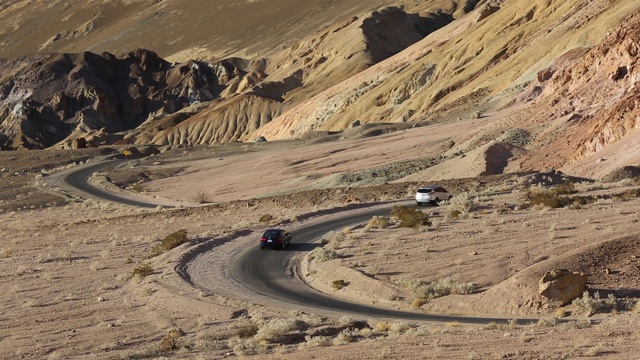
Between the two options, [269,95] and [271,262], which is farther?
[269,95]

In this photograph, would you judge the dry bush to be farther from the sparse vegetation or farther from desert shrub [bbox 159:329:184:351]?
the sparse vegetation

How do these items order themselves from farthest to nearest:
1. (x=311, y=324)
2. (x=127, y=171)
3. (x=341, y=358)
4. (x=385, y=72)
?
(x=385, y=72) → (x=127, y=171) → (x=311, y=324) → (x=341, y=358)

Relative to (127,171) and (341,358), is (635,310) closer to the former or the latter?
(341,358)

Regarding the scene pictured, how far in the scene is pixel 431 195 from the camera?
44312mm

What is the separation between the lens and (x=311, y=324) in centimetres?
2417

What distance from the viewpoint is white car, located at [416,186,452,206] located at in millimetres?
44281

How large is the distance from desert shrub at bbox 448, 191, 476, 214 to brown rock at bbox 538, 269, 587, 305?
1408cm

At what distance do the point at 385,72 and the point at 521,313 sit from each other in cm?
9201

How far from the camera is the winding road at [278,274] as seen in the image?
26.5 metres

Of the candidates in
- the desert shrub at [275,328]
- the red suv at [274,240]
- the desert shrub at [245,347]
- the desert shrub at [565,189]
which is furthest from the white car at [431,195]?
the desert shrub at [245,347]

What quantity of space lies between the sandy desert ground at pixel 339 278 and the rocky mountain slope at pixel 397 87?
1142cm

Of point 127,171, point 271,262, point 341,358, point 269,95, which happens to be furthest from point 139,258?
point 269,95

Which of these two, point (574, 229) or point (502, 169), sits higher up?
point (574, 229)

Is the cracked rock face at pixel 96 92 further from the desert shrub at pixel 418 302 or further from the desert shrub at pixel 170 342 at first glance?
the desert shrub at pixel 170 342
